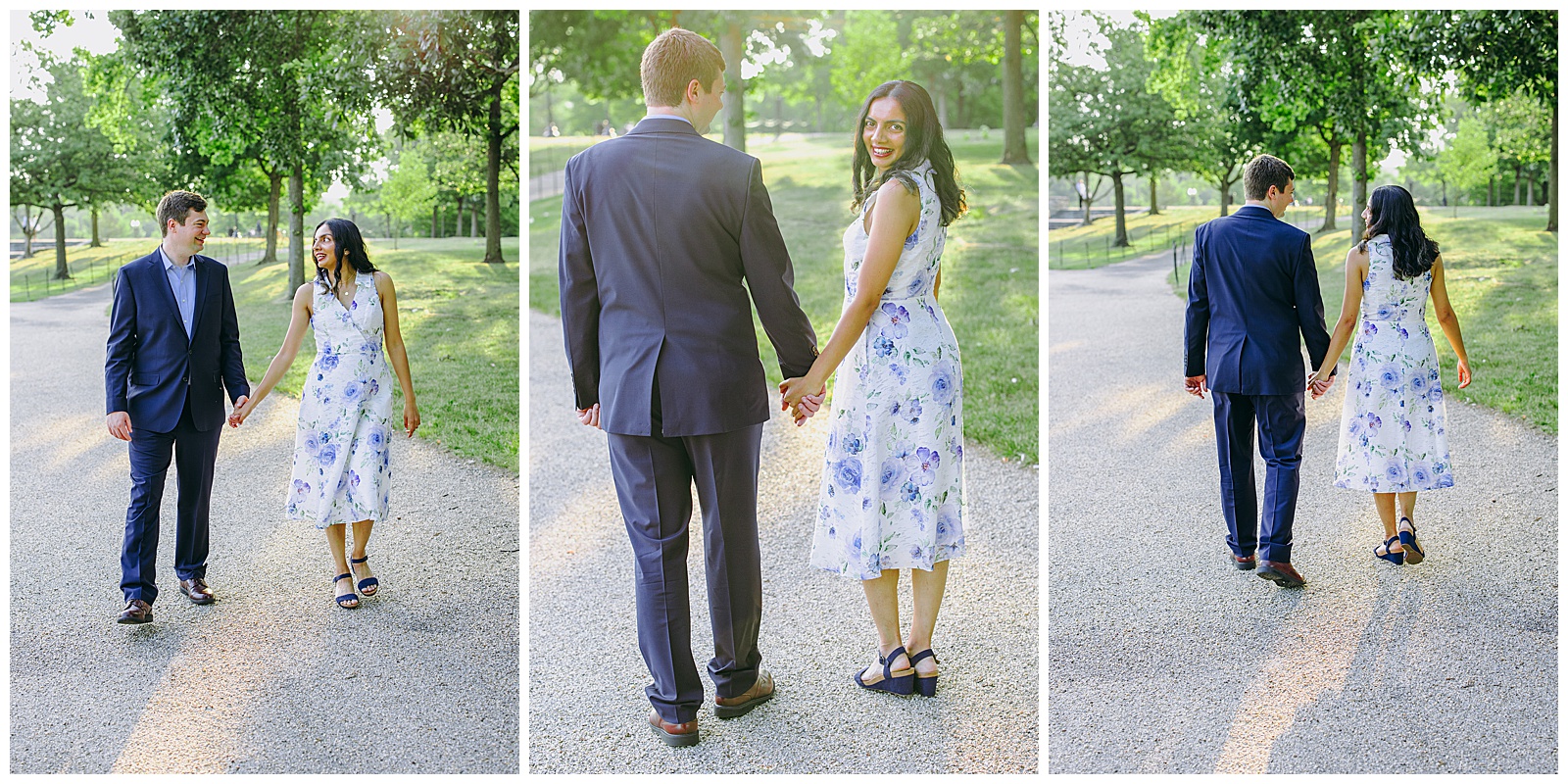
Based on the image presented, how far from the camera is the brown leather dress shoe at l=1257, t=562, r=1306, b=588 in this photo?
4164 millimetres

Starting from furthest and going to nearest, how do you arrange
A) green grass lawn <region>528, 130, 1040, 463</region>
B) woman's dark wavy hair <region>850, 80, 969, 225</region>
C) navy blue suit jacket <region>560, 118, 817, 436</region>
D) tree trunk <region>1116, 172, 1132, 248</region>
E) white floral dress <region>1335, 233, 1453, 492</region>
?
green grass lawn <region>528, 130, 1040, 463</region>, tree trunk <region>1116, 172, 1132, 248</region>, white floral dress <region>1335, 233, 1453, 492</region>, woman's dark wavy hair <region>850, 80, 969, 225</region>, navy blue suit jacket <region>560, 118, 817, 436</region>

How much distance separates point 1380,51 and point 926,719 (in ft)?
11.0

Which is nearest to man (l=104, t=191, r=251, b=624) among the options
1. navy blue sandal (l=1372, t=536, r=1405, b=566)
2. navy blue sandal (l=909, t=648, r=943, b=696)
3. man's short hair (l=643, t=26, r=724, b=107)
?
man's short hair (l=643, t=26, r=724, b=107)

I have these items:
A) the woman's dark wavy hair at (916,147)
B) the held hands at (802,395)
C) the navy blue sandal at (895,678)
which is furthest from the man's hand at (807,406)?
the navy blue sandal at (895,678)

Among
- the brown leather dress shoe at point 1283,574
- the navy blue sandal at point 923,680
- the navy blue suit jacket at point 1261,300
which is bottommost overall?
the navy blue sandal at point 923,680

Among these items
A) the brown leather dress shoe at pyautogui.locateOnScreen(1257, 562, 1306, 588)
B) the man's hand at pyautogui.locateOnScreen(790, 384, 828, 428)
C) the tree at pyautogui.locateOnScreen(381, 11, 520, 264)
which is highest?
the tree at pyautogui.locateOnScreen(381, 11, 520, 264)

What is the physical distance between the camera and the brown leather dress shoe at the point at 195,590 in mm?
3814

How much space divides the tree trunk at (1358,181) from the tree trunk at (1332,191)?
0.19 feet

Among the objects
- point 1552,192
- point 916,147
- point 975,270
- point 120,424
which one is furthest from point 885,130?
point 975,270

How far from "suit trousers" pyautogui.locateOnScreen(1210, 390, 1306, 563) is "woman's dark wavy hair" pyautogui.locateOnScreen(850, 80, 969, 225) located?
5.68 ft

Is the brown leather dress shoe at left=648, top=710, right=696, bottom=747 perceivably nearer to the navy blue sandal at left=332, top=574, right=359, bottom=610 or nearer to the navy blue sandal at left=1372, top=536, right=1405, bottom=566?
the navy blue sandal at left=332, top=574, right=359, bottom=610

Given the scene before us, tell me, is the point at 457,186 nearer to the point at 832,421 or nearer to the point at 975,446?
the point at 832,421

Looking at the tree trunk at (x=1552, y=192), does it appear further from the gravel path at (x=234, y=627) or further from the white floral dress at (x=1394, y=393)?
the gravel path at (x=234, y=627)

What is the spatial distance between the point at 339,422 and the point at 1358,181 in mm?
4069
